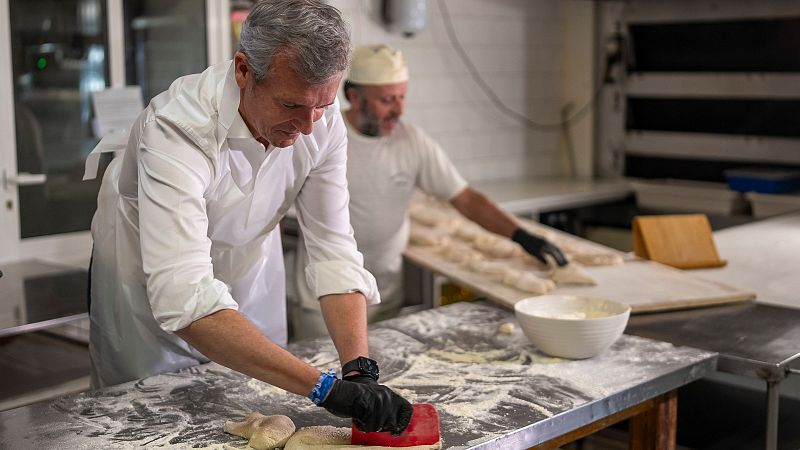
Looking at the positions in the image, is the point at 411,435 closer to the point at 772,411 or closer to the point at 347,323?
the point at 347,323

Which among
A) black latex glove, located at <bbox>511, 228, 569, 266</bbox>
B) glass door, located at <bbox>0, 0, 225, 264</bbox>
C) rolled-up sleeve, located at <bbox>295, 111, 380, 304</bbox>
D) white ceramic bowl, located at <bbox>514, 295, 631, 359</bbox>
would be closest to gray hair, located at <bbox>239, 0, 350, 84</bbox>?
rolled-up sleeve, located at <bbox>295, 111, 380, 304</bbox>

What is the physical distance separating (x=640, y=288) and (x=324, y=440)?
1.35 meters

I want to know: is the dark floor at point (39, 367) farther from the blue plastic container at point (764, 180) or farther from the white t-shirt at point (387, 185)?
the blue plastic container at point (764, 180)

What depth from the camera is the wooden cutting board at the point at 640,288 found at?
8.09ft

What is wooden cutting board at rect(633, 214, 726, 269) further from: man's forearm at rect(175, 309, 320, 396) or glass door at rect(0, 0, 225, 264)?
glass door at rect(0, 0, 225, 264)

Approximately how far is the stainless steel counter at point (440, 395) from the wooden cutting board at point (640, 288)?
33 centimetres

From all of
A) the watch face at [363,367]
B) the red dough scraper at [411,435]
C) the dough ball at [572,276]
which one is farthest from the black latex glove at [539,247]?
the red dough scraper at [411,435]

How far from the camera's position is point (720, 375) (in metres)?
2.58

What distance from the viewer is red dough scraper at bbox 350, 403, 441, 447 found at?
1.50 meters

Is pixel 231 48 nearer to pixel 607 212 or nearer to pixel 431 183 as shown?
pixel 431 183

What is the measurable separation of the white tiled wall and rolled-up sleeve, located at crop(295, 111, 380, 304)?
224 centimetres

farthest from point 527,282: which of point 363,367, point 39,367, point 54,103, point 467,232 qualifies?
point 54,103

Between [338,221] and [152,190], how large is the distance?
0.46m

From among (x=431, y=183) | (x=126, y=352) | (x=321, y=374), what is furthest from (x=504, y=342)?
(x=431, y=183)
